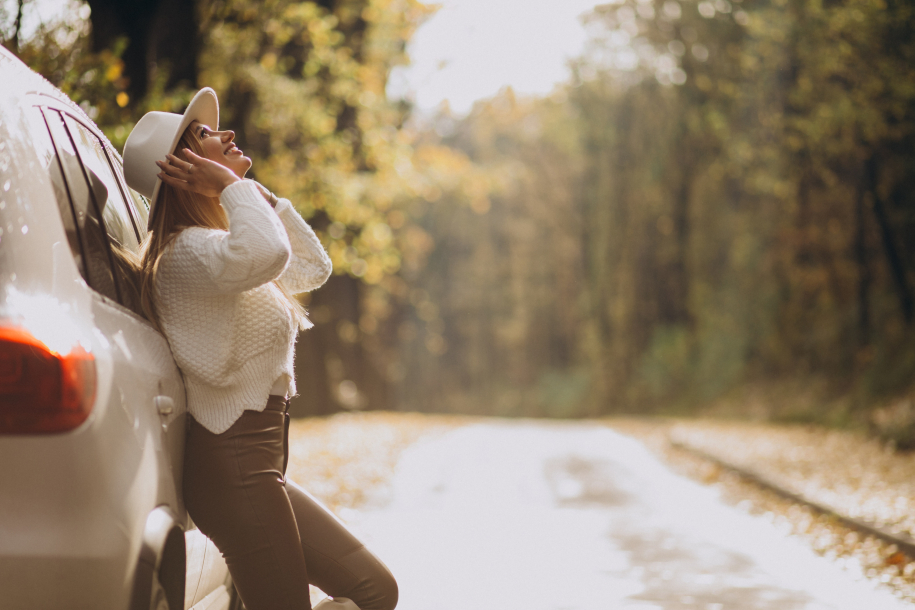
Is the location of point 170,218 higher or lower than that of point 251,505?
higher

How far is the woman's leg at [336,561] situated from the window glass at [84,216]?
2.99 ft

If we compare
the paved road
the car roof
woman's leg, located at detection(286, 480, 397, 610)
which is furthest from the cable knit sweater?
the paved road

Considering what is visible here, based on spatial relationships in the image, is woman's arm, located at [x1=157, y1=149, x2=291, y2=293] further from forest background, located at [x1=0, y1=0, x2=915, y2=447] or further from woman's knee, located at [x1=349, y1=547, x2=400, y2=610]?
forest background, located at [x1=0, y1=0, x2=915, y2=447]

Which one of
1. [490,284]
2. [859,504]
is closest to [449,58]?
[859,504]

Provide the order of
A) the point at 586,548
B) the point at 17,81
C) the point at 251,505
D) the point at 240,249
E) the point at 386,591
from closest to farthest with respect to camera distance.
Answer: the point at 17,81 → the point at 240,249 → the point at 251,505 → the point at 386,591 → the point at 586,548

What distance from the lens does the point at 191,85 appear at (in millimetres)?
11453

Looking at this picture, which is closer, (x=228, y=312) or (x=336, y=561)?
(x=228, y=312)

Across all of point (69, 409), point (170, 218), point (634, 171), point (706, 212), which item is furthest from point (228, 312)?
point (634, 171)

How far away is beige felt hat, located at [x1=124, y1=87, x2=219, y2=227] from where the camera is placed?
3230 mm

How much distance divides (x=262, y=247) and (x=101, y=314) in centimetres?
47

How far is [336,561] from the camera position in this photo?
11.0 feet

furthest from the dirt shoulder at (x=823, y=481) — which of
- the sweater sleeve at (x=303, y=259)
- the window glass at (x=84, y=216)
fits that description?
the window glass at (x=84, y=216)

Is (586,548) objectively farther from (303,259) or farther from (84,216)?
(84,216)

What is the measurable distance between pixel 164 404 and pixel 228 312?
328 mm
